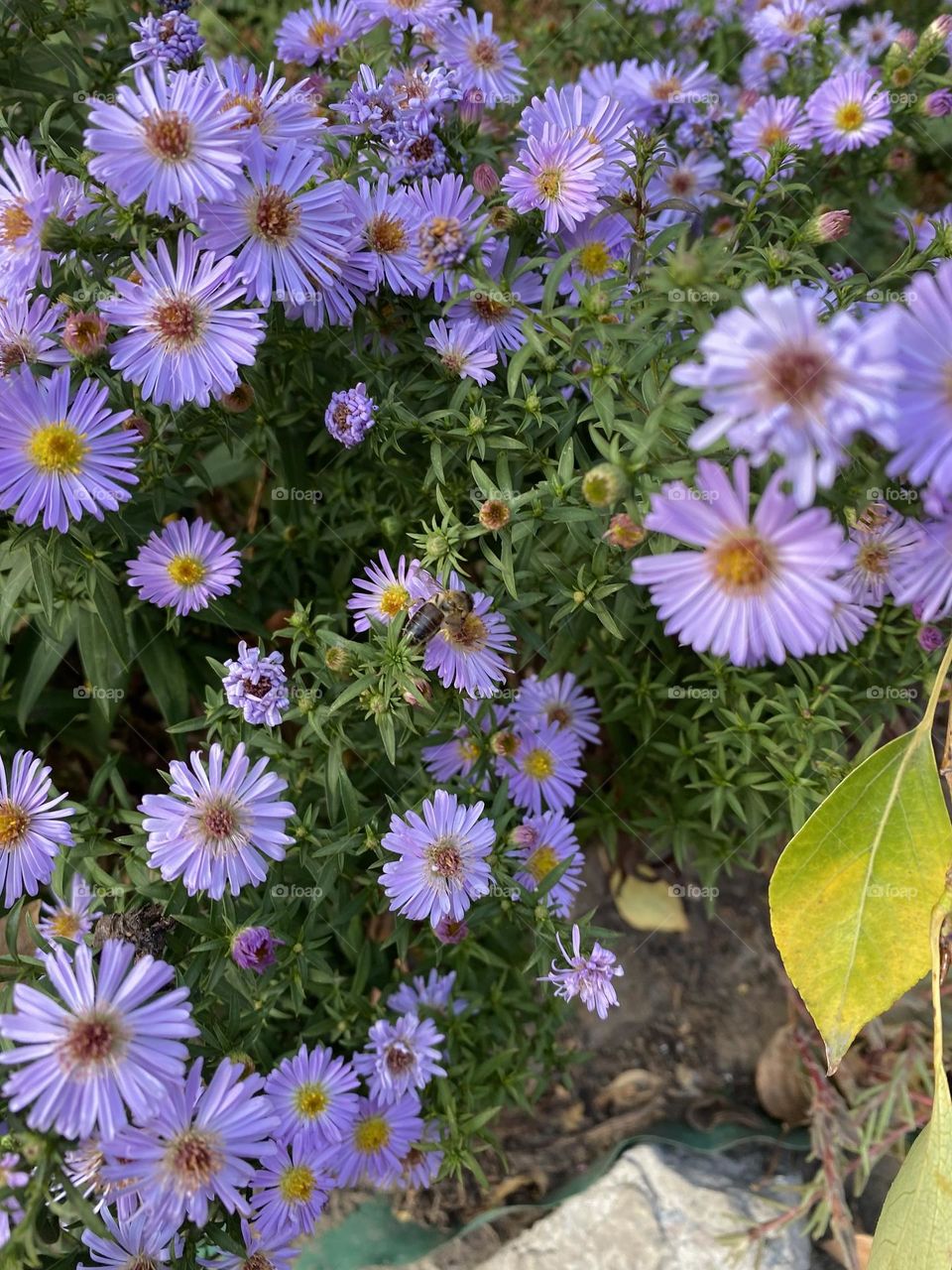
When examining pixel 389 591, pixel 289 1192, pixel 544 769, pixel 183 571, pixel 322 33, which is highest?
pixel 322 33

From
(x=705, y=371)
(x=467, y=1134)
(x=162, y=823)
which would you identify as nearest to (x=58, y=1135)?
(x=162, y=823)

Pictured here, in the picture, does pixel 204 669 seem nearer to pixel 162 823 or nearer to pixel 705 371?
pixel 162 823

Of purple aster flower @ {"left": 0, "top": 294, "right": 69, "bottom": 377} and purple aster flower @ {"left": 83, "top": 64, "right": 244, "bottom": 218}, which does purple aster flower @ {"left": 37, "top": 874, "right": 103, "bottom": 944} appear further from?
purple aster flower @ {"left": 83, "top": 64, "right": 244, "bottom": 218}

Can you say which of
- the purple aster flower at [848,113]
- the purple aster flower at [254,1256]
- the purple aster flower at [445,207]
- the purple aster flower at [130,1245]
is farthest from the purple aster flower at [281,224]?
the purple aster flower at [254,1256]

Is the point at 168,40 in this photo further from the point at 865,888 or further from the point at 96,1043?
the point at 865,888

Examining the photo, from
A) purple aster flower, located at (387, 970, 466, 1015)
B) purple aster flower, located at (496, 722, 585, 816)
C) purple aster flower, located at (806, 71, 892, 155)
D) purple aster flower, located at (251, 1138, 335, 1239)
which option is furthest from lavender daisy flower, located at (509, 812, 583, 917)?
purple aster flower, located at (806, 71, 892, 155)

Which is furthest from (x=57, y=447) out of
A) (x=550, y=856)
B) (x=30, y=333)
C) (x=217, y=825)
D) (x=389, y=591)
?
(x=550, y=856)
